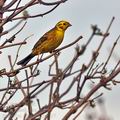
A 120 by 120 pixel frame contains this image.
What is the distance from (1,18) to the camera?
4328mm

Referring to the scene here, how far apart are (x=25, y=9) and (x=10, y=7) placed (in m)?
0.34

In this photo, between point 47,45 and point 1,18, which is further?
point 47,45

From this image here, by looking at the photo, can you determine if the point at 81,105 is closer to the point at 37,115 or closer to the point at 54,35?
the point at 37,115

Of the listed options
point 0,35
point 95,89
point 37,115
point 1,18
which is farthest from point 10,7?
point 95,89

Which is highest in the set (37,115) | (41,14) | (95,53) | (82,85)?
(41,14)

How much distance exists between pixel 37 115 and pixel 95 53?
0.92 m

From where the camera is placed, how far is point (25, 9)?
13.7ft

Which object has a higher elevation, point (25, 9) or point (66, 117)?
point (25, 9)

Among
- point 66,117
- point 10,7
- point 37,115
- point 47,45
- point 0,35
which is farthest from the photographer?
point 47,45

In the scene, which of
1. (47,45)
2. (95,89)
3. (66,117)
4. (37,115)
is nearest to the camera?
(95,89)

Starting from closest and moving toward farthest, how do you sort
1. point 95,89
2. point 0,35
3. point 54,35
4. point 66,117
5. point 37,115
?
point 95,89, point 66,117, point 37,115, point 0,35, point 54,35

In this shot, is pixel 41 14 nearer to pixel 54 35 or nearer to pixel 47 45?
pixel 47 45

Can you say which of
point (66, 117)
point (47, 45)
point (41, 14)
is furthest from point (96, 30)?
point (47, 45)

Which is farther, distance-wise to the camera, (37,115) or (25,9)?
(25,9)
